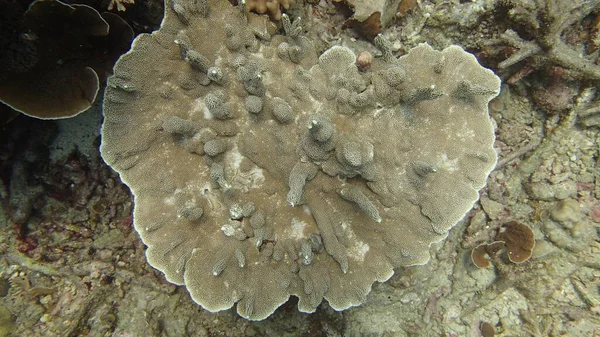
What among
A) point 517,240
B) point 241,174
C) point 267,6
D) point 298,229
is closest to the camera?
point 267,6

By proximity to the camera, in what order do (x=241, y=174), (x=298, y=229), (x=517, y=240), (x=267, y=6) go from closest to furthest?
(x=267, y=6), (x=241, y=174), (x=298, y=229), (x=517, y=240)

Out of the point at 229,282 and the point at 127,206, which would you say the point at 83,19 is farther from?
the point at 229,282

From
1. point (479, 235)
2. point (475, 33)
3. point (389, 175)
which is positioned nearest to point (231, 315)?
point (389, 175)

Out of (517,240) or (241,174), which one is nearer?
(241,174)

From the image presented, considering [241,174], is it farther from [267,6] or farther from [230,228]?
[267,6]

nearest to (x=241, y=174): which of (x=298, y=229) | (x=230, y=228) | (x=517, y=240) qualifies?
(x=230, y=228)

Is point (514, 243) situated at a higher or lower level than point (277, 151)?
lower

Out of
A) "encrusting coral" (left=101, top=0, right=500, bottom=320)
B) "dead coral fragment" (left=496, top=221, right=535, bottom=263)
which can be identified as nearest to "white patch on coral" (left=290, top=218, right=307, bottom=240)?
"encrusting coral" (left=101, top=0, right=500, bottom=320)

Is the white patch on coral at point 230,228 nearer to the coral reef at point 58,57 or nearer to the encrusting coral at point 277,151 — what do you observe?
the encrusting coral at point 277,151
